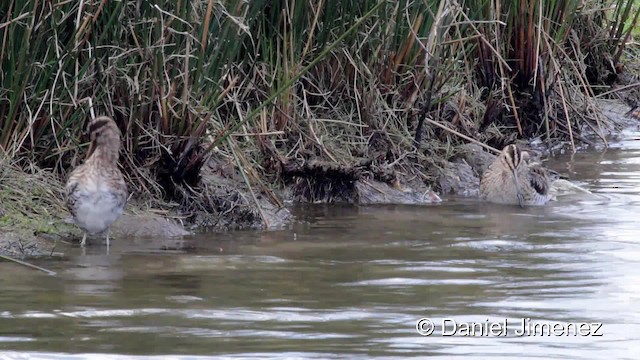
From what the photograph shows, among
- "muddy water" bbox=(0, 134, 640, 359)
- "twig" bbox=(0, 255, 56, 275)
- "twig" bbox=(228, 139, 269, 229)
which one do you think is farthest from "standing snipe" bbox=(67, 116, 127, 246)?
"twig" bbox=(228, 139, 269, 229)

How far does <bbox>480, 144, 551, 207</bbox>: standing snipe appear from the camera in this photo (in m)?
10.0

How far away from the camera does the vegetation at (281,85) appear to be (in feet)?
26.3

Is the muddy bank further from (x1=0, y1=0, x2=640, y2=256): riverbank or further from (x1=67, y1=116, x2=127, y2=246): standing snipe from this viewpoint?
(x1=67, y1=116, x2=127, y2=246): standing snipe

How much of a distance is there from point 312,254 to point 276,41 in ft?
7.65

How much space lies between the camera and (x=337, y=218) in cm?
898

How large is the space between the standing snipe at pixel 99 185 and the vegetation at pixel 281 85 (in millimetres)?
308

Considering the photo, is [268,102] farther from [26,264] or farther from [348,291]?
[26,264]

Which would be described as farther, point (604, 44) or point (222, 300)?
point (604, 44)

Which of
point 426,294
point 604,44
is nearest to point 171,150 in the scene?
point 426,294

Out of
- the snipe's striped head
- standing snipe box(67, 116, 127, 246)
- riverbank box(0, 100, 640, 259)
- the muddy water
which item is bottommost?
the muddy water

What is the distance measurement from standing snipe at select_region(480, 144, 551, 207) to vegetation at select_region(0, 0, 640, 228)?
0.47 metres

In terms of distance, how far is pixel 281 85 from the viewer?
940 cm

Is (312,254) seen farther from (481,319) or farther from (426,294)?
(481,319)

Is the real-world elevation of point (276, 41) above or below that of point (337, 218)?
above
